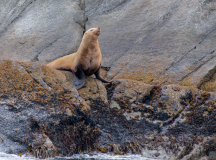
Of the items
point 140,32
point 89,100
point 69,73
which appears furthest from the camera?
point 140,32

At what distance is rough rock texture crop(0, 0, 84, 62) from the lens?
28.5ft

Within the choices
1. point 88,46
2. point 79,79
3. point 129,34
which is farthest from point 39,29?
point 79,79

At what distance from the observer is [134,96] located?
454 cm

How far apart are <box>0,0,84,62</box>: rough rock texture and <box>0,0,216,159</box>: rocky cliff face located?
0.44 metres

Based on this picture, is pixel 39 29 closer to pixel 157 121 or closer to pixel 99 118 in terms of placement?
pixel 99 118

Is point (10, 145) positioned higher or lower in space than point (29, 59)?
higher

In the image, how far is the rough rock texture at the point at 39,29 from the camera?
28.5ft

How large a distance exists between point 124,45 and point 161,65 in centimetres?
156

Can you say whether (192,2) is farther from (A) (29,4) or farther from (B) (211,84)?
(A) (29,4)

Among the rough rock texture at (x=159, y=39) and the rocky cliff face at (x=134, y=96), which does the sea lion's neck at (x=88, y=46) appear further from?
the rough rock texture at (x=159, y=39)

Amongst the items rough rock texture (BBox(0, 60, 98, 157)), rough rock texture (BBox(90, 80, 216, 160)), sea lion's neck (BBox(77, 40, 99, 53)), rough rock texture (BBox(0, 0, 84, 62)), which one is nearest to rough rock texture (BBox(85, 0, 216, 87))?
rough rock texture (BBox(0, 0, 84, 62))

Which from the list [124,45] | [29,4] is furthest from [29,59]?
[124,45]

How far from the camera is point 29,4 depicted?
9.65 m

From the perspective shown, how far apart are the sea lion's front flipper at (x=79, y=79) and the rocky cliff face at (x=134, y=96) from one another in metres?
0.14
